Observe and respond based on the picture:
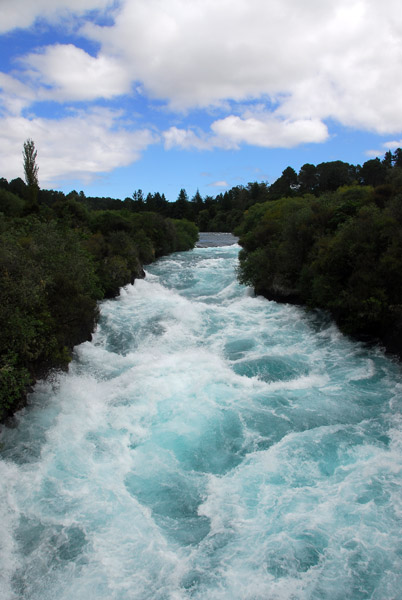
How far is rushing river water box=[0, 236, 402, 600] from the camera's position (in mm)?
7148

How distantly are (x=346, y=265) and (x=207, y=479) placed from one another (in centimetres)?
1360

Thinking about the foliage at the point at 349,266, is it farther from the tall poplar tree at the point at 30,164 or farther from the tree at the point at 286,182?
the tree at the point at 286,182

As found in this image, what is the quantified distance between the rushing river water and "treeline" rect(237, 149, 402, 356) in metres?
1.77

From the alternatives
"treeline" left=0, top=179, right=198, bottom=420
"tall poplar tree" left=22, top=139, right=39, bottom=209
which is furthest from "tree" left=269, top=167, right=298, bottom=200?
"treeline" left=0, top=179, right=198, bottom=420

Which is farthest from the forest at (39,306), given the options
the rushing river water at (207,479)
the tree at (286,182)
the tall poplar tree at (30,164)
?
the tree at (286,182)

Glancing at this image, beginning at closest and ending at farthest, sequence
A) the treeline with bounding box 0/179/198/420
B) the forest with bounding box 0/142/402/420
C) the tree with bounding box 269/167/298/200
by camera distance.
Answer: the treeline with bounding box 0/179/198/420 < the forest with bounding box 0/142/402/420 < the tree with bounding box 269/167/298/200

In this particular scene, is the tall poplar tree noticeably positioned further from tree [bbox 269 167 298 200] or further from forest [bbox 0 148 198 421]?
tree [bbox 269 167 298 200]

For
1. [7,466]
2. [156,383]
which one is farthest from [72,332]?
[7,466]

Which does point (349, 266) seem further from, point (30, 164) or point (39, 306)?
point (30, 164)

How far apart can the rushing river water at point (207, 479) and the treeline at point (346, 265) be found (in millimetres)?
1773

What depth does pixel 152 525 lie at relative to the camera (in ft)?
27.5

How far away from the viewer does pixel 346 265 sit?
19.5 meters

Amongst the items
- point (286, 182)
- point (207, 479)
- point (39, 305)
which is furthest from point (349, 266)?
point (286, 182)

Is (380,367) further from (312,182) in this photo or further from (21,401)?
(312,182)
